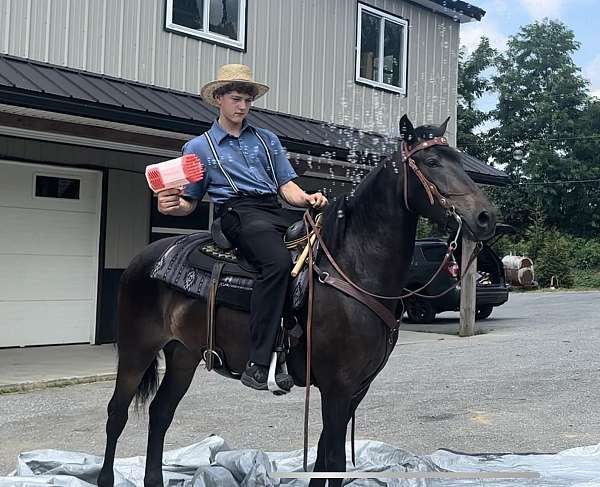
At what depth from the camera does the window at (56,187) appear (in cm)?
1033

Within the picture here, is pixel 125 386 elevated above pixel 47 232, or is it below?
below

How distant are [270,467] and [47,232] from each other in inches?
275

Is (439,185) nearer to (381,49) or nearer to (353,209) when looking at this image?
(353,209)

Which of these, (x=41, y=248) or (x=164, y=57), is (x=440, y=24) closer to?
(x=164, y=57)

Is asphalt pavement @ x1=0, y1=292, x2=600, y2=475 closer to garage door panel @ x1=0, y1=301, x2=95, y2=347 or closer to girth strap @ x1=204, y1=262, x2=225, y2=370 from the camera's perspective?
garage door panel @ x1=0, y1=301, x2=95, y2=347

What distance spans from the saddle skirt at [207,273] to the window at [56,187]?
262 inches

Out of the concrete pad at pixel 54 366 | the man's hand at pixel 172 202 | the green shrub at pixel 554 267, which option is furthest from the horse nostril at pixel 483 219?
the green shrub at pixel 554 267

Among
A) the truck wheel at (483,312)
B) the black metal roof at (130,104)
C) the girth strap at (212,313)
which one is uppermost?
the black metal roof at (130,104)

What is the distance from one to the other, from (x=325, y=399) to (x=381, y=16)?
1087 centimetres

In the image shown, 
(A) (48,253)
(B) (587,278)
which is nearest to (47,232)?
(A) (48,253)

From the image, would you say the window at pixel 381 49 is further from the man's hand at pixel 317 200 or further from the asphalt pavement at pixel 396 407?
the man's hand at pixel 317 200

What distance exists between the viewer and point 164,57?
33.8 ft

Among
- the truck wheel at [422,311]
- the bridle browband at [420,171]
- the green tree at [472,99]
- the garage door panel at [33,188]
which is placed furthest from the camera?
the green tree at [472,99]

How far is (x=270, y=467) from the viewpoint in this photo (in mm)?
4520
